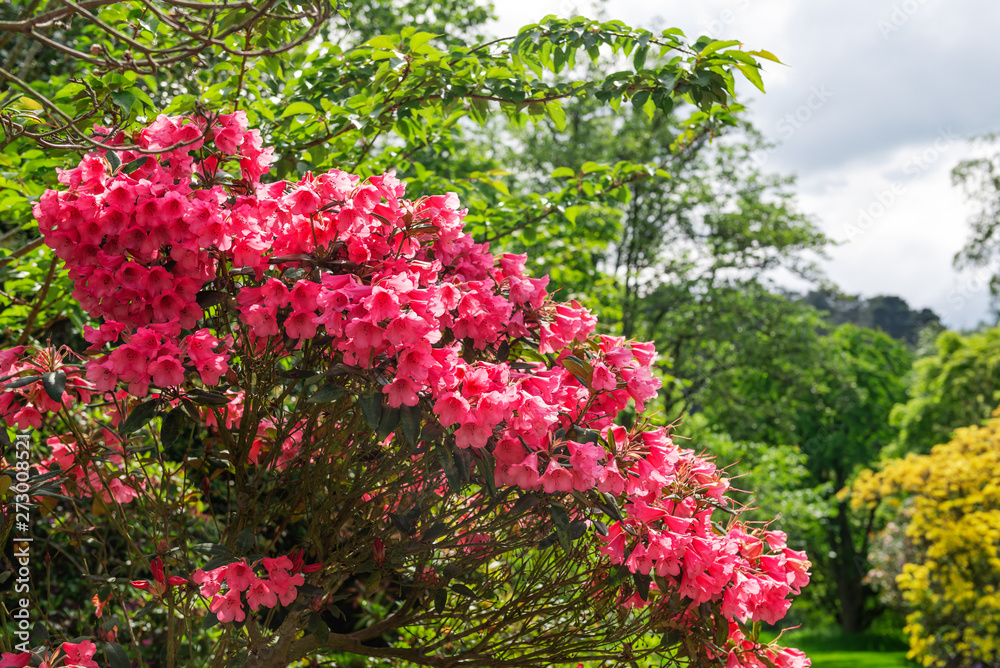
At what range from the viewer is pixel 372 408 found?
1393 mm

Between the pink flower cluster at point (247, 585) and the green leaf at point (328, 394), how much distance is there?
44 cm

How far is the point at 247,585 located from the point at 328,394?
1.68 feet

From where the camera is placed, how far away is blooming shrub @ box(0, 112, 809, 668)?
1.46 meters

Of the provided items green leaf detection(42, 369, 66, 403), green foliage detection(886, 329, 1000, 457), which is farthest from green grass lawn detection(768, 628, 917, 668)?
green leaf detection(42, 369, 66, 403)

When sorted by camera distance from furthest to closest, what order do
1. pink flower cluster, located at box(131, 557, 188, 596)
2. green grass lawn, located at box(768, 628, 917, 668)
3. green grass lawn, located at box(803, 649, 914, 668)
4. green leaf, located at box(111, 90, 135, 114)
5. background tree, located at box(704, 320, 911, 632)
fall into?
green grass lawn, located at box(768, 628, 917, 668), green grass lawn, located at box(803, 649, 914, 668), background tree, located at box(704, 320, 911, 632), green leaf, located at box(111, 90, 135, 114), pink flower cluster, located at box(131, 557, 188, 596)

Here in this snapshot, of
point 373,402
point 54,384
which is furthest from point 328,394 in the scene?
point 54,384

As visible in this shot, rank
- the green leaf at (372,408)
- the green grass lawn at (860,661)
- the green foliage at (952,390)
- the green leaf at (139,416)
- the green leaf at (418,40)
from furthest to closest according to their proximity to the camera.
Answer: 1. the green foliage at (952,390)
2. the green grass lawn at (860,661)
3. the green leaf at (418,40)
4. the green leaf at (139,416)
5. the green leaf at (372,408)

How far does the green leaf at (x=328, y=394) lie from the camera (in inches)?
56.0

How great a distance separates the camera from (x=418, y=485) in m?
1.92

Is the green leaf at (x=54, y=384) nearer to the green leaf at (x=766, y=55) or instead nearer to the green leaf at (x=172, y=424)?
the green leaf at (x=172, y=424)

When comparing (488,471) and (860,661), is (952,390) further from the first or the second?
(488,471)

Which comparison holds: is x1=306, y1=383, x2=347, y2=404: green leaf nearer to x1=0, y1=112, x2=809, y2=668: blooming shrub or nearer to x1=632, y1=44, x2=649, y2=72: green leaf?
x1=0, y1=112, x2=809, y2=668: blooming shrub

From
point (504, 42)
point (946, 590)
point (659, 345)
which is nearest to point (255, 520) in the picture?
point (504, 42)

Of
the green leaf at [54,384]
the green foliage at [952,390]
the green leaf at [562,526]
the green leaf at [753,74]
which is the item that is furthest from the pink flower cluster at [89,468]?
the green foliage at [952,390]
